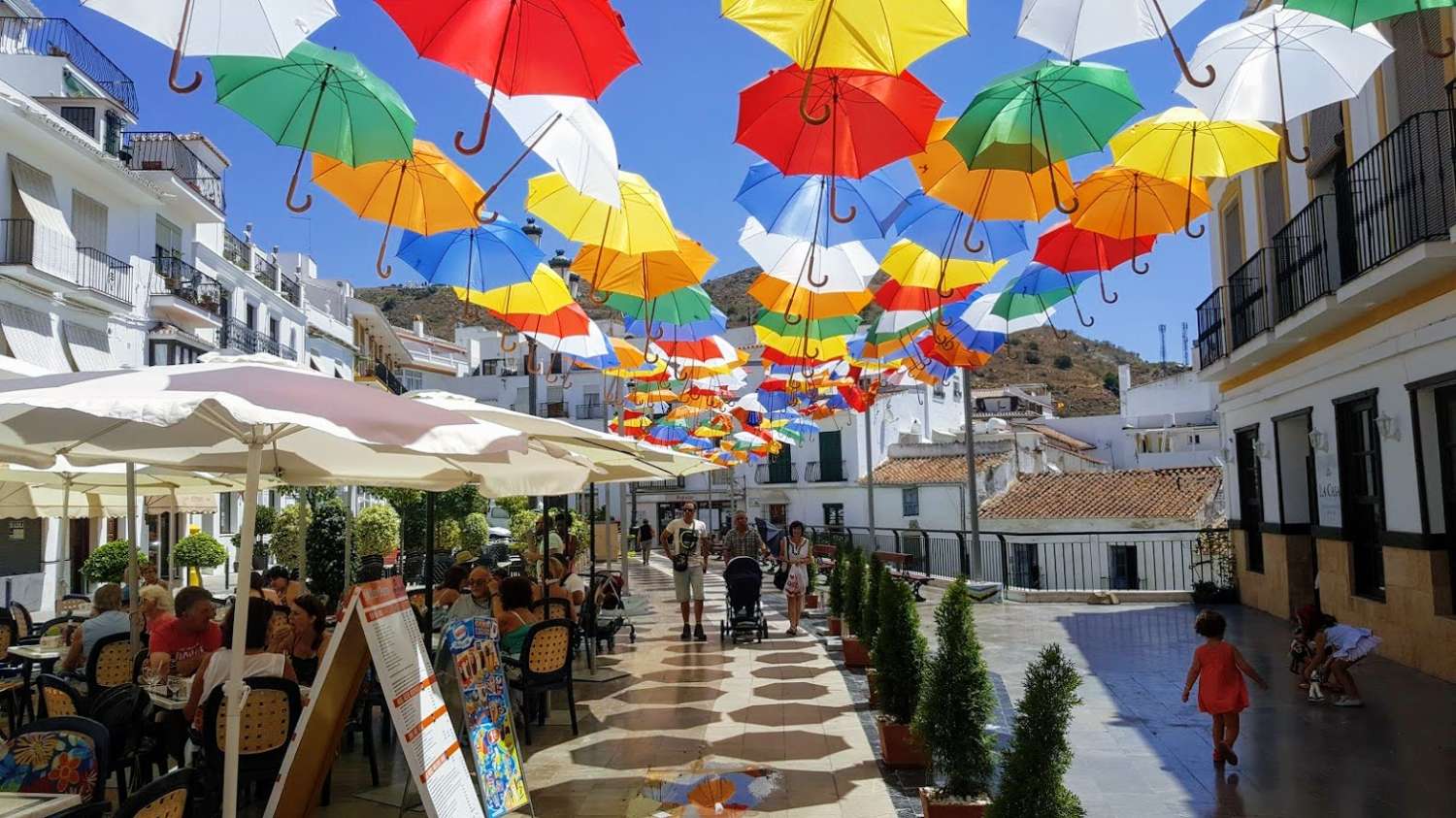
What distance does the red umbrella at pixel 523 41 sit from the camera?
4441 mm

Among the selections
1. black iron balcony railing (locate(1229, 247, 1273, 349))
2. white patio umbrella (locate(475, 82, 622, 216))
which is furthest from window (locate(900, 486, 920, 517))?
white patio umbrella (locate(475, 82, 622, 216))

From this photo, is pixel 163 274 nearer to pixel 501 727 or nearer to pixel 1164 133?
pixel 501 727

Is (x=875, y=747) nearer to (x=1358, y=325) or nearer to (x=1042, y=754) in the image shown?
(x=1042, y=754)

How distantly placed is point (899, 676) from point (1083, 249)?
13.8ft

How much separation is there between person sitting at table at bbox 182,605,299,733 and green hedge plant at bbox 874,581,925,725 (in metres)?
3.91

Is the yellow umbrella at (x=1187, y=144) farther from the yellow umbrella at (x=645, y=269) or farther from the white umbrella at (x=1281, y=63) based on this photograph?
the yellow umbrella at (x=645, y=269)

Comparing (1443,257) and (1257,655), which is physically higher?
(1443,257)

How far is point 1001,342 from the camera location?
12.9 m

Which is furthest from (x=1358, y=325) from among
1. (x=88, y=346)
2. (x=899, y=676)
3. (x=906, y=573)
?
(x=88, y=346)

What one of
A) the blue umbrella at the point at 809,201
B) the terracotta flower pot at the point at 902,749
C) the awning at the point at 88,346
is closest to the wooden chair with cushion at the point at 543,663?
the terracotta flower pot at the point at 902,749

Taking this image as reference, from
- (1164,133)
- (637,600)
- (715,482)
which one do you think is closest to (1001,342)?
(1164,133)

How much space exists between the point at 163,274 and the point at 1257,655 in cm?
2640

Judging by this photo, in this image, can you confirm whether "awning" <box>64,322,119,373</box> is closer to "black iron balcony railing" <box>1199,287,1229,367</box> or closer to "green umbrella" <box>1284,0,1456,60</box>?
"black iron balcony railing" <box>1199,287,1229,367</box>

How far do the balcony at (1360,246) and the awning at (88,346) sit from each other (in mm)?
22320
